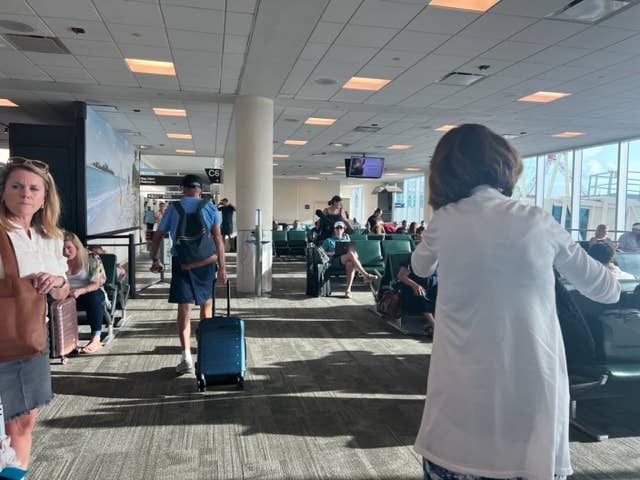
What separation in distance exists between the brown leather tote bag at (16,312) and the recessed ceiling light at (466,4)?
182 inches

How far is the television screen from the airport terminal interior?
2844 mm

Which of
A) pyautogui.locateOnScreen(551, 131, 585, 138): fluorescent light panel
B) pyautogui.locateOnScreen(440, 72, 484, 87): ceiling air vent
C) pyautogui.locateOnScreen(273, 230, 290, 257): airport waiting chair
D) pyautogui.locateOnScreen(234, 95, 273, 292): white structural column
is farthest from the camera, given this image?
pyautogui.locateOnScreen(273, 230, 290, 257): airport waiting chair

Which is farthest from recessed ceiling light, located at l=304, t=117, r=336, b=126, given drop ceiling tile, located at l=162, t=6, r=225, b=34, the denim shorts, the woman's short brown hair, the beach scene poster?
the denim shorts

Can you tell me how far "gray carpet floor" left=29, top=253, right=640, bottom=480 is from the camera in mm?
2572

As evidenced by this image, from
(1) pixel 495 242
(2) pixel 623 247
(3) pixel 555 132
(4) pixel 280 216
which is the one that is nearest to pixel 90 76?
(1) pixel 495 242

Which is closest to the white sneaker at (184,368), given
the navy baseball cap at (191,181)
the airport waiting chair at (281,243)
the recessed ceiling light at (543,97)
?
the navy baseball cap at (191,181)

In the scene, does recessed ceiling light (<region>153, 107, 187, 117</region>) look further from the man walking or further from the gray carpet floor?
the man walking

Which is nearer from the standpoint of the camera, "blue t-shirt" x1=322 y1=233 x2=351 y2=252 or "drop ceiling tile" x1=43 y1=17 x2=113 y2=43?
"drop ceiling tile" x1=43 y1=17 x2=113 y2=43

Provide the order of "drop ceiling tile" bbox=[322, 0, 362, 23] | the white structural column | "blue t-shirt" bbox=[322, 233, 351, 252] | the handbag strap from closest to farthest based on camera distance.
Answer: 1. the handbag strap
2. "drop ceiling tile" bbox=[322, 0, 362, 23]
3. "blue t-shirt" bbox=[322, 233, 351, 252]
4. the white structural column

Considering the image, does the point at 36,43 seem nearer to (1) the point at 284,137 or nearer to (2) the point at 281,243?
(2) the point at 281,243

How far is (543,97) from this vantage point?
885cm

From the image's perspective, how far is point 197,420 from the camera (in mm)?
3127

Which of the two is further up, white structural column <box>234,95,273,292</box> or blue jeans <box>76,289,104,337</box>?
white structural column <box>234,95,273,292</box>

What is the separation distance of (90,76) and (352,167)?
402 inches
